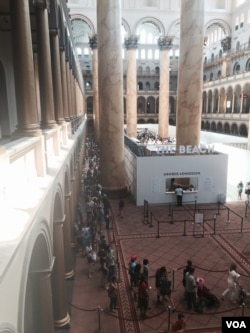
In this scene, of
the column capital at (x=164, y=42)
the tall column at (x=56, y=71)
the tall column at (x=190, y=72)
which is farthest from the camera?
the column capital at (x=164, y=42)

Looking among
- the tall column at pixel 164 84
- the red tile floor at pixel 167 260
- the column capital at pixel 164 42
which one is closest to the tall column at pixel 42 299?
the red tile floor at pixel 167 260

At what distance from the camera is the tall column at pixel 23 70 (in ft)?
17.4

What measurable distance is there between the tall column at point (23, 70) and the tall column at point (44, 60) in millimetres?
1929

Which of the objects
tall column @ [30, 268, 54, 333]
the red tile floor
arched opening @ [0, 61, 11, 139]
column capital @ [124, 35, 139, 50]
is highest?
column capital @ [124, 35, 139, 50]

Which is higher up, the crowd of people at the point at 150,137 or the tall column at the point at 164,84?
the tall column at the point at 164,84

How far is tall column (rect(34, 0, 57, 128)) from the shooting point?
723 centimetres

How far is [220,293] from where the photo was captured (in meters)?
8.15

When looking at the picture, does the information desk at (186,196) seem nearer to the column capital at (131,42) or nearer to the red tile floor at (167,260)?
the red tile floor at (167,260)

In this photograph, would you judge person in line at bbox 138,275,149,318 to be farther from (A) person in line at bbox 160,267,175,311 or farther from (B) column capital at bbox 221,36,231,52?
(B) column capital at bbox 221,36,231,52

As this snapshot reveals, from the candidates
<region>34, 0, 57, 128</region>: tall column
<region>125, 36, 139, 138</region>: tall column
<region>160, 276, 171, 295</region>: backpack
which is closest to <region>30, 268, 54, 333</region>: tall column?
<region>160, 276, 171, 295</region>: backpack

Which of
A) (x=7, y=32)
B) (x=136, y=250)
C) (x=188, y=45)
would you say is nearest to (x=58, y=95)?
(x=7, y=32)

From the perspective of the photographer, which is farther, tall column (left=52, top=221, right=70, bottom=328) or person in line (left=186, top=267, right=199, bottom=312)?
person in line (left=186, top=267, right=199, bottom=312)

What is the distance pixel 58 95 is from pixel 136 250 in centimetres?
553

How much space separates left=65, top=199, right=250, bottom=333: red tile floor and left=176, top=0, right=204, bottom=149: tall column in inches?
155
